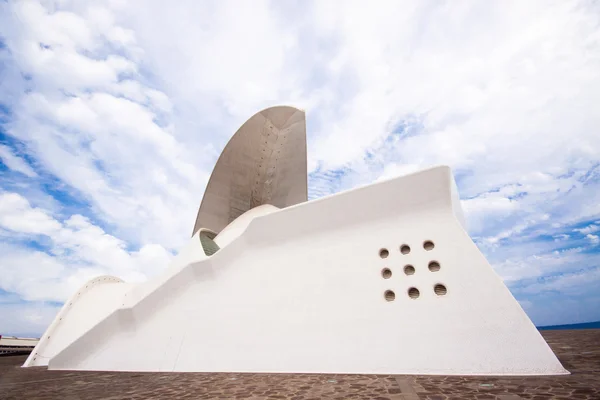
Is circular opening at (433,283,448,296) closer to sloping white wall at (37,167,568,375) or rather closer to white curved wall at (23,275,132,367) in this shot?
sloping white wall at (37,167,568,375)

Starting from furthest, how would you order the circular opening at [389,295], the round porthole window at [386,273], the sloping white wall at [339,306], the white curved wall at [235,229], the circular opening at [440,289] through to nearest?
the white curved wall at [235,229] < the round porthole window at [386,273] < the circular opening at [389,295] < the circular opening at [440,289] < the sloping white wall at [339,306]

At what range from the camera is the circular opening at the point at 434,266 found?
4.66m

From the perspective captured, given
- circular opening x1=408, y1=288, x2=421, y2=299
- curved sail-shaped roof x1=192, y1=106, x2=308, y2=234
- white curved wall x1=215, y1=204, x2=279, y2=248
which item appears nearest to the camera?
circular opening x1=408, y1=288, x2=421, y2=299

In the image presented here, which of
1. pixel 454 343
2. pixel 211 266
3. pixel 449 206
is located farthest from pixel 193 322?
pixel 449 206

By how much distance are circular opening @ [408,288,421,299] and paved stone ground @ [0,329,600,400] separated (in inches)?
43.1

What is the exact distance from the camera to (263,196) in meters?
12.4

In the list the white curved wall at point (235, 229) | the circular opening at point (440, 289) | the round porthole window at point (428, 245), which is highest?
the white curved wall at point (235, 229)

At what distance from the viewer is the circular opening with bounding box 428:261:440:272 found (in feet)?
15.3

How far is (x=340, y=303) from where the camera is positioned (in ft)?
16.7

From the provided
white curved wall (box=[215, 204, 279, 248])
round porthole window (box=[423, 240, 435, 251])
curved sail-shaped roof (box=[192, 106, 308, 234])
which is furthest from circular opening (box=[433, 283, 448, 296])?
curved sail-shaped roof (box=[192, 106, 308, 234])

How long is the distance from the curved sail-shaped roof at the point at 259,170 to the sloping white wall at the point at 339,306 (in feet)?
14.5

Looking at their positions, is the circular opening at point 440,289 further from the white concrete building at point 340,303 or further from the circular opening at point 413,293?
the circular opening at point 413,293

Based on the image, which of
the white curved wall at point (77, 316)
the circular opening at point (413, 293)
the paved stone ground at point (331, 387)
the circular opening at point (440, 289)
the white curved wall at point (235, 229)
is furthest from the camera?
the white curved wall at point (77, 316)

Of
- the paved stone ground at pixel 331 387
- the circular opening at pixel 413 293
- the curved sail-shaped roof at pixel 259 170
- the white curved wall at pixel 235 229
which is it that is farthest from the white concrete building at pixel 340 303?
the curved sail-shaped roof at pixel 259 170
